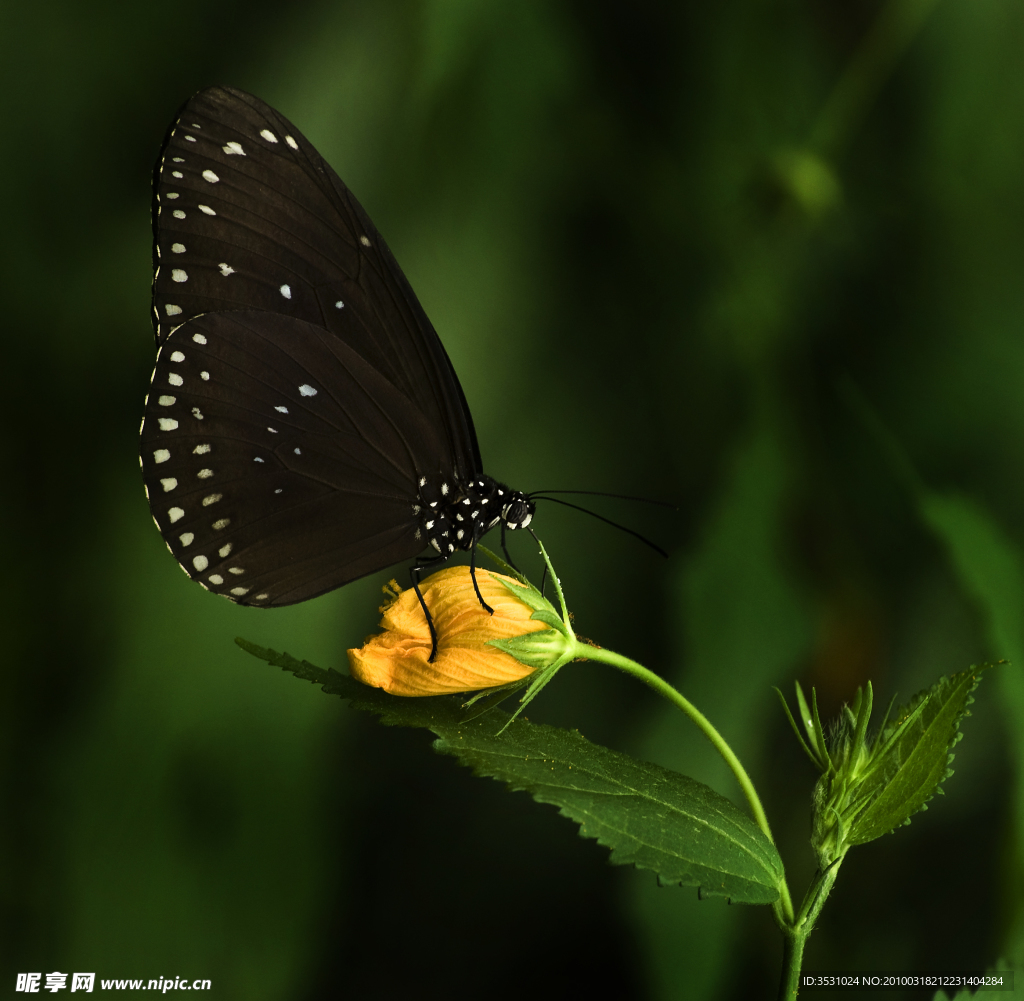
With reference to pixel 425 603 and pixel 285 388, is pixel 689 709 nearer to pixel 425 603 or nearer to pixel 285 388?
pixel 425 603

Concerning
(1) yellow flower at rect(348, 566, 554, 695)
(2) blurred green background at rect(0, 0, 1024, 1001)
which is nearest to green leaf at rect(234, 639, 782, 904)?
(1) yellow flower at rect(348, 566, 554, 695)

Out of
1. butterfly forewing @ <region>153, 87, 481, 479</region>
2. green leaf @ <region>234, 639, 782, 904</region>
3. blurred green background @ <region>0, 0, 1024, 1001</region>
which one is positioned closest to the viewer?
green leaf @ <region>234, 639, 782, 904</region>

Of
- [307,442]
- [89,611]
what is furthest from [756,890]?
[89,611]

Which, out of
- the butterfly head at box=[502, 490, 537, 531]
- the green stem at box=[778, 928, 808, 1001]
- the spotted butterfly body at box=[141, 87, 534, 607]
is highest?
the spotted butterfly body at box=[141, 87, 534, 607]

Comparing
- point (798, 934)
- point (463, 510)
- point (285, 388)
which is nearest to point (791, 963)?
point (798, 934)

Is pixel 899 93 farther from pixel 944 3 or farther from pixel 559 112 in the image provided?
pixel 559 112

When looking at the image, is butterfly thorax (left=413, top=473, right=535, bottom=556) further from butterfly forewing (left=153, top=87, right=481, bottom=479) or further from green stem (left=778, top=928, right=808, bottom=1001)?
green stem (left=778, top=928, right=808, bottom=1001)
